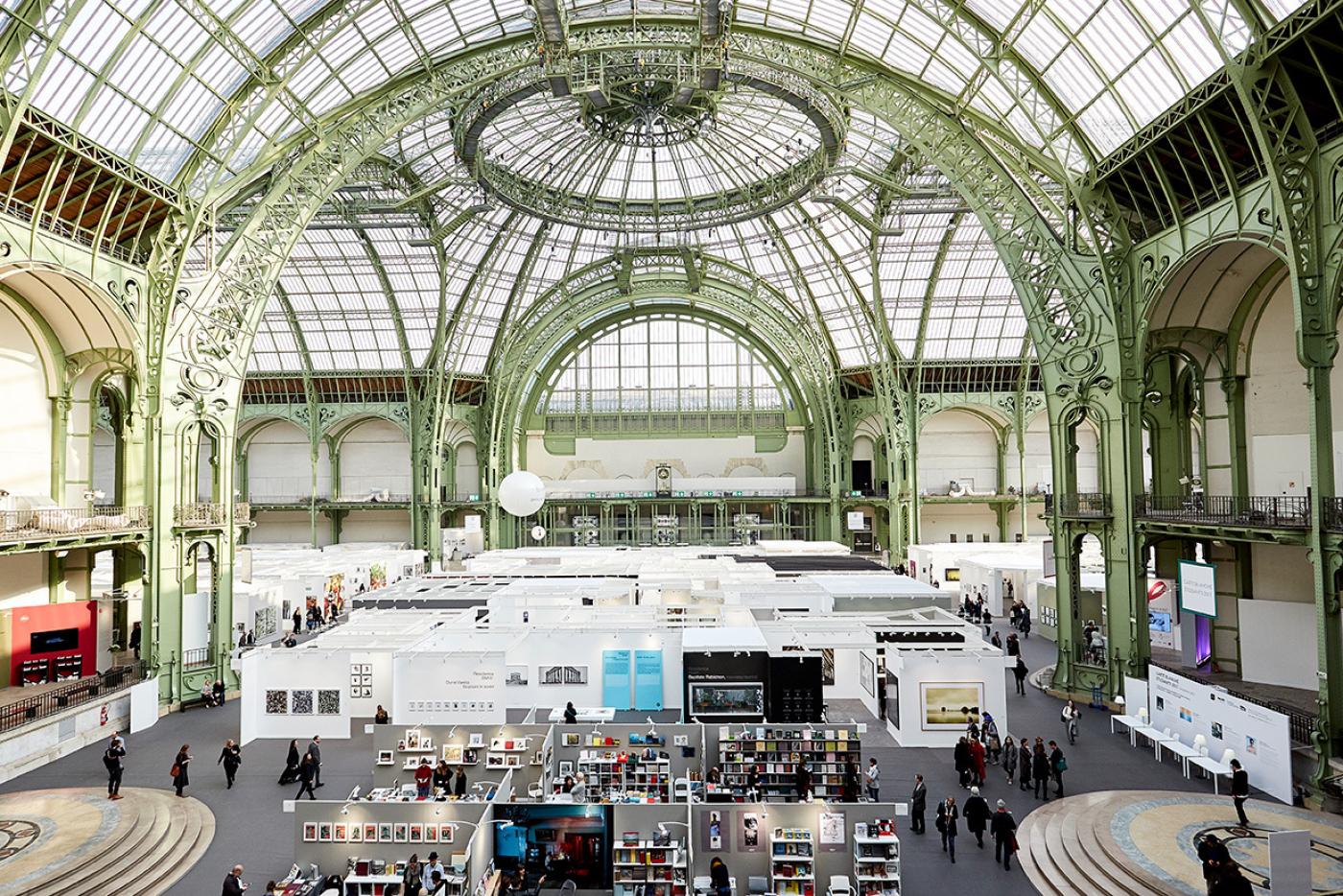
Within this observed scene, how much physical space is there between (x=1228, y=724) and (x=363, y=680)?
2319cm

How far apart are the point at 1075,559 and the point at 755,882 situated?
18.1 metres

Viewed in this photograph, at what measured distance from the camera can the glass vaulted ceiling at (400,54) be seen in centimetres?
2067

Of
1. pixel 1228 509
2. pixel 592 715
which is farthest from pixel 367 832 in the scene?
pixel 1228 509

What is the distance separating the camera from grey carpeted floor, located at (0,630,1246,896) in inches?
599

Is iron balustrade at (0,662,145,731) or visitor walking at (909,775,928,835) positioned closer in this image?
visitor walking at (909,775,928,835)

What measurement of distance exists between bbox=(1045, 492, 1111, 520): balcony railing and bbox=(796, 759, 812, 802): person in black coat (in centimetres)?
1380

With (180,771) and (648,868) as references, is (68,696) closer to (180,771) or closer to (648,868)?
(180,771)

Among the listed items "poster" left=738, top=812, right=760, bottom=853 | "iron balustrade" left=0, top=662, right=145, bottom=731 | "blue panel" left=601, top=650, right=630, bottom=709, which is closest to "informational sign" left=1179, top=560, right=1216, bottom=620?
"poster" left=738, top=812, right=760, bottom=853

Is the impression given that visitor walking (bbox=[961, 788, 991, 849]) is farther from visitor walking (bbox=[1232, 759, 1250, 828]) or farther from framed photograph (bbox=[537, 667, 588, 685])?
framed photograph (bbox=[537, 667, 588, 685])

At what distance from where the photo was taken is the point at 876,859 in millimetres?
14203

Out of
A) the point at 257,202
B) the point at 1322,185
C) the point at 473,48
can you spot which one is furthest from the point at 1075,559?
the point at 257,202

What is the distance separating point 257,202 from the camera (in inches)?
1136

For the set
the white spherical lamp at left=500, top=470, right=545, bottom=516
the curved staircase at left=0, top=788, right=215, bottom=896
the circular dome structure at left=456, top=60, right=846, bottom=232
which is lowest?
the curved staircase at left=0, top=788, right=215, bottom=896

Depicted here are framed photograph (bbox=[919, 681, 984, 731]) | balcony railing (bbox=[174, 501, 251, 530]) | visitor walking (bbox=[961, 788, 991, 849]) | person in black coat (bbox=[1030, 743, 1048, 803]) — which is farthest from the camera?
balcony railing (bbox=[174, 501, 251, 530])
